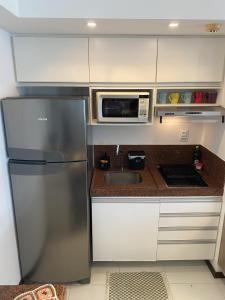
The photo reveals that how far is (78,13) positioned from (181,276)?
7.94ft

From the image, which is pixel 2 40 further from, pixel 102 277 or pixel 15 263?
pixel 102 277

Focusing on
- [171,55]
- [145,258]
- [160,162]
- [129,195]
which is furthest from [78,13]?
[145,258]

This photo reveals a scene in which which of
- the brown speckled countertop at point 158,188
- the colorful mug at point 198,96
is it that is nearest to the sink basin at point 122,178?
the brown speckled countertop at point 158,188

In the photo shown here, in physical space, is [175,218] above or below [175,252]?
above

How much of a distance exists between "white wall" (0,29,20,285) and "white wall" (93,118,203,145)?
38.8 inches

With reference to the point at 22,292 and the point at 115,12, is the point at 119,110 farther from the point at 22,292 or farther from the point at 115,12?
the point at 22,292

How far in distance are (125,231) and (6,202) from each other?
3.50 feet

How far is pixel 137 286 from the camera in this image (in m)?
2.15

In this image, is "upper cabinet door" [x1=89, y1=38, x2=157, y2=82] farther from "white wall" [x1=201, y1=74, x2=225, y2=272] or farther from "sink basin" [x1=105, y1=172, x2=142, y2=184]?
"sink basin" [x1=105, y1=172, x2=142, y2=184]

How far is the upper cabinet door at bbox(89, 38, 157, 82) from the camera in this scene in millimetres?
1914

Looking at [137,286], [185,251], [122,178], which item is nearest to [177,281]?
[185,251]

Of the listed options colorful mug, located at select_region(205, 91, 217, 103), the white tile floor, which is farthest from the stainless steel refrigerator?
colorful mug, located at select_region(205, 91, 217, 103)

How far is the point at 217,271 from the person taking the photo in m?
2.23

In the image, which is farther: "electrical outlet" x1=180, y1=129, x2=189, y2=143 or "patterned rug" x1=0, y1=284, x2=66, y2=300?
"electrical outlet" x1=180, y1=129, x2=189, y2=143
